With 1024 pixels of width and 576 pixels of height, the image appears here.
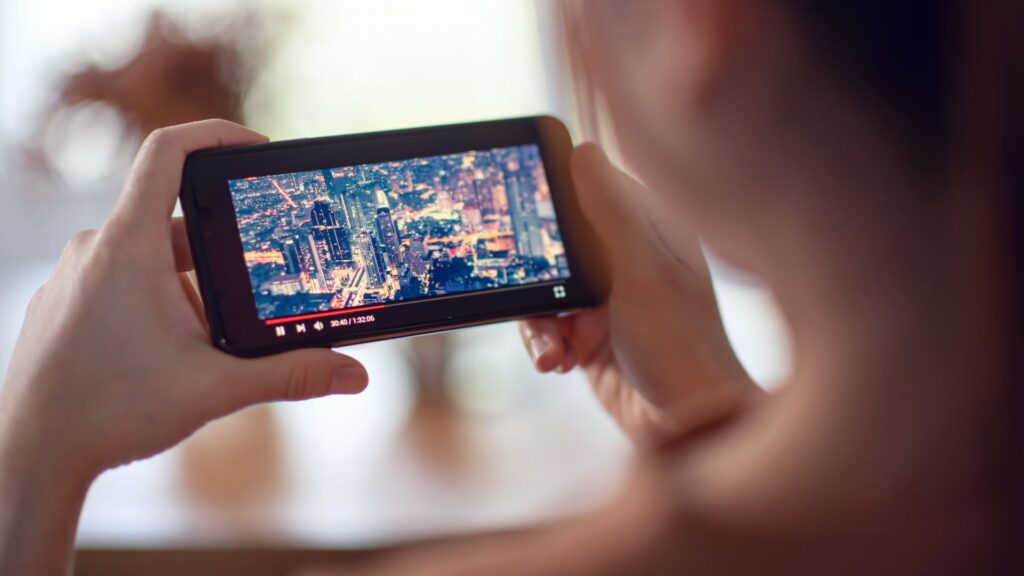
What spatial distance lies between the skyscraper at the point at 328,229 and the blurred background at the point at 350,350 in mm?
409

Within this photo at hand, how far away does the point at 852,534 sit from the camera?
318mm

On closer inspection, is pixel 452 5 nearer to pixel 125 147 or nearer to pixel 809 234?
pixel 125 147

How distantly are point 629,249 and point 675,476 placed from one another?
0.51 metres

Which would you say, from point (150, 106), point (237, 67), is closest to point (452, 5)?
point (237, 67)

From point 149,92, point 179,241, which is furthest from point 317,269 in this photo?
point 149,92

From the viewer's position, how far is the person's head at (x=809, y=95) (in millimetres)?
300

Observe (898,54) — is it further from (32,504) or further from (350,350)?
(350,350)

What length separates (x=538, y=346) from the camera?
2.80 ft

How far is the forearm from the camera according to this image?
60 centimetres

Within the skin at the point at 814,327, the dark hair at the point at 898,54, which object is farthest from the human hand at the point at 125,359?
the dark hair at the point at 898,54

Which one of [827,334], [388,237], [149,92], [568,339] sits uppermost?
[149,92]

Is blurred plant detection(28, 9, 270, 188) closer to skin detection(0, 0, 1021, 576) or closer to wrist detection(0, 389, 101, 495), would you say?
wrist detection(0, 389, 101, 495)

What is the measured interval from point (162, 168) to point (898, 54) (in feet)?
1.90

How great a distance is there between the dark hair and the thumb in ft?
1.66
